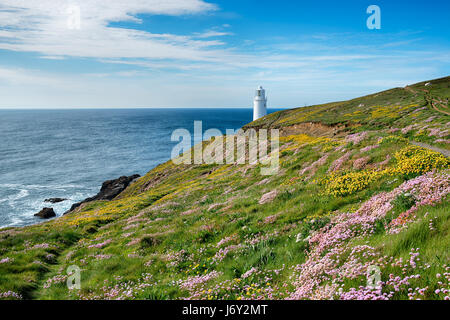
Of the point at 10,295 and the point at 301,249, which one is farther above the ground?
the point at 301,249

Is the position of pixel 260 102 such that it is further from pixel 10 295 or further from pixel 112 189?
pixel 10 295

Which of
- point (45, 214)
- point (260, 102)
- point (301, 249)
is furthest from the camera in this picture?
point (260, 102)

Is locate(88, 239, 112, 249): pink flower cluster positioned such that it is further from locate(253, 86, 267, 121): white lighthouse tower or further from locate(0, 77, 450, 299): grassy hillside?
locate(253, 86, 267, 121): white lighthouse tower

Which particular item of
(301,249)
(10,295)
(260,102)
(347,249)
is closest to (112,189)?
(10,295)

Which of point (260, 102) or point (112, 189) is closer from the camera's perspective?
point (112, 189)

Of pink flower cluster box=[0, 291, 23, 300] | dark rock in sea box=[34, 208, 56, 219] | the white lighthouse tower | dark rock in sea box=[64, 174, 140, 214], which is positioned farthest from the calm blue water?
the white lighthouse tower

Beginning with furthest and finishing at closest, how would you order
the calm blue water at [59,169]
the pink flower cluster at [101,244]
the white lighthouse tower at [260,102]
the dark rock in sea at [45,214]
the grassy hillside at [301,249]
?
the white lighthouse tower at [260,102]
the calm blue water at [59,169]
the dark rock in sea at [45,214]
the pink flower cluster at [101,244]
the grassy hillside at [301,249]

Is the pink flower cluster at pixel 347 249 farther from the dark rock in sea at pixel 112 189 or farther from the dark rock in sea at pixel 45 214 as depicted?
the dark rock in sea at pixel 112 189

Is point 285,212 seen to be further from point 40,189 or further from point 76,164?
point 76,164

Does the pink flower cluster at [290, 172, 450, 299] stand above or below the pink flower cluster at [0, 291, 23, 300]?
above

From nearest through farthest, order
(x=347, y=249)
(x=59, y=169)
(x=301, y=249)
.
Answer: (x=347, y=249), (x=301, y=249), (x=59, y=169)

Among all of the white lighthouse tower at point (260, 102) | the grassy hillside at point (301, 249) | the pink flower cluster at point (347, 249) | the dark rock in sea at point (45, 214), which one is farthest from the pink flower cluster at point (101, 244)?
the white lighthouse tower at point (260, 102)

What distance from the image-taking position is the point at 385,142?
17297 millimetres
